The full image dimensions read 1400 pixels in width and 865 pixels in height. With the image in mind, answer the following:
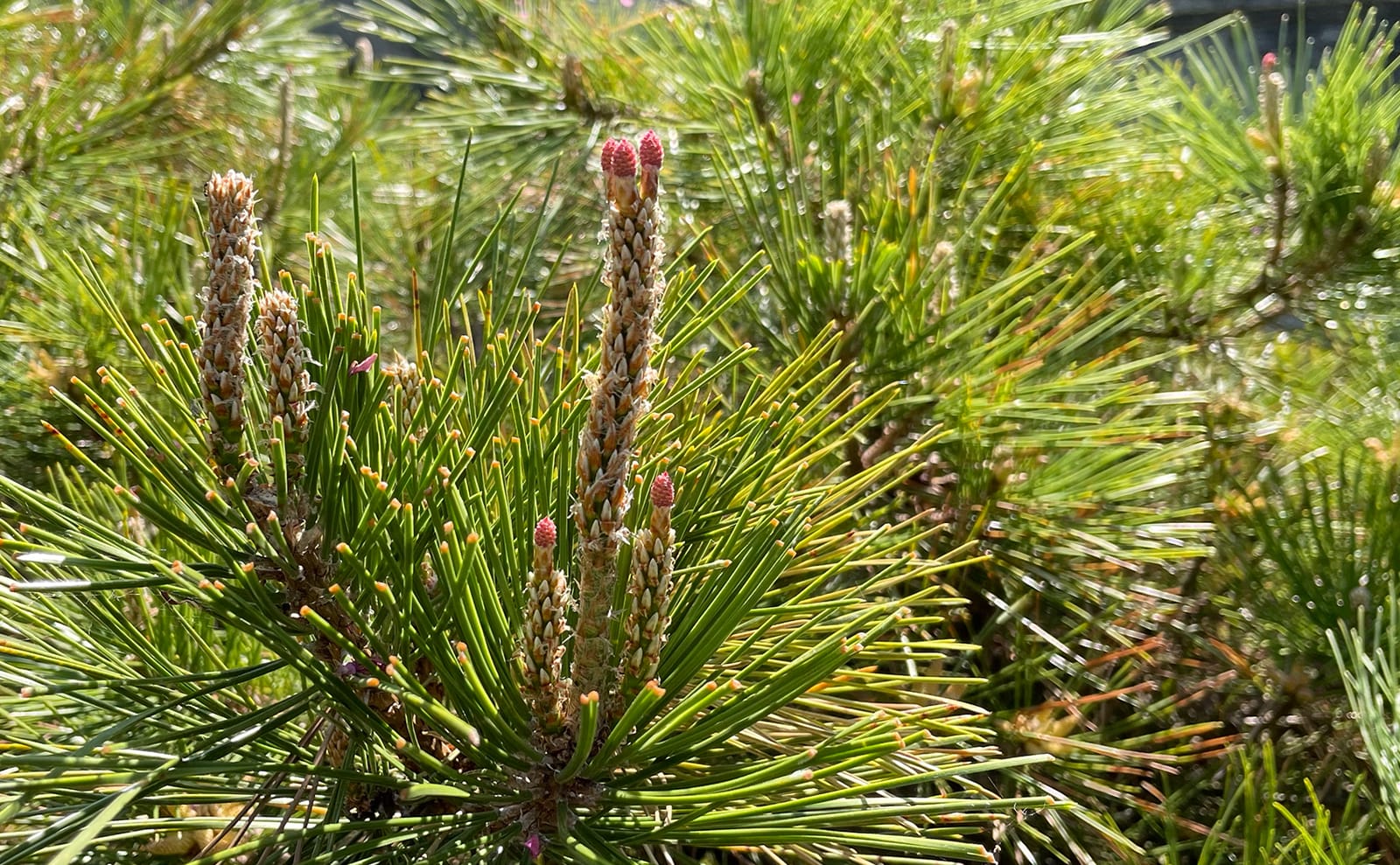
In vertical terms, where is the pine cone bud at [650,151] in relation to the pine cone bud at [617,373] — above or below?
above

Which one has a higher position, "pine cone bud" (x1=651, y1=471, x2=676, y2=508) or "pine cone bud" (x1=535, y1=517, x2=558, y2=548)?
"pine cone bud" (x1=651, y1=471, x2=676, y2=508)

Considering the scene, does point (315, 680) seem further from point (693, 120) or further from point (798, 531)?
point (693, 120)

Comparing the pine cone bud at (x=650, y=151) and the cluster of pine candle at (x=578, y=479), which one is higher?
the pine cone bud at (x=650, y=151)

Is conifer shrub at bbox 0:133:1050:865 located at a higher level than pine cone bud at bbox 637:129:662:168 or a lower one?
lower

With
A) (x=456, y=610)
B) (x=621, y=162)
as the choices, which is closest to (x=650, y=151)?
(x=621, y=162)

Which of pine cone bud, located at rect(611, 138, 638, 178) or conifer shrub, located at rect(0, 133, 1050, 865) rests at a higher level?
pine cone bud, located at rect(611, 138, 638, 178)
